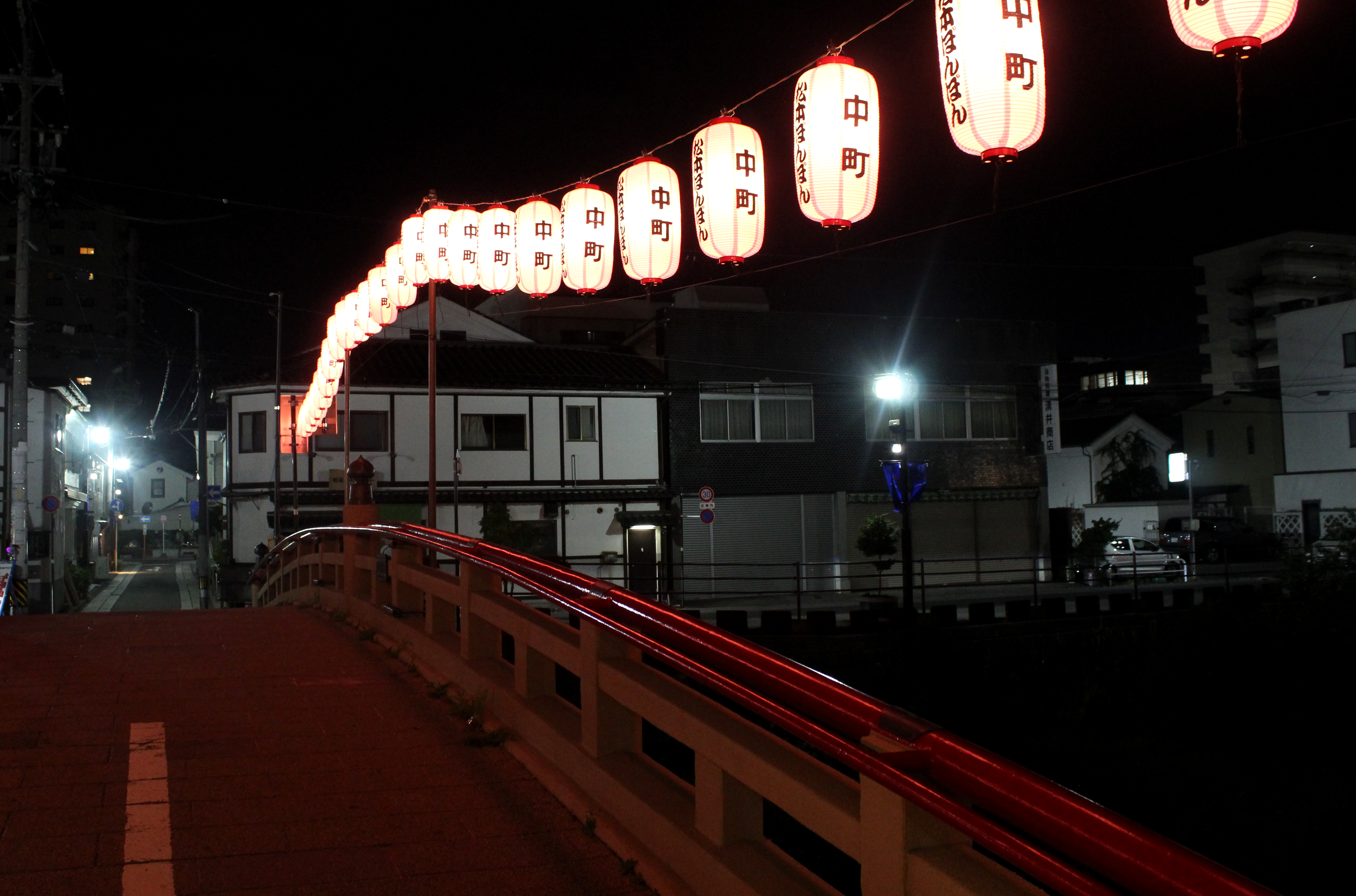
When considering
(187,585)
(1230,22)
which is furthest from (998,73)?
(187,585)

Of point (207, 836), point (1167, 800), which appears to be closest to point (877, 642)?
point (1167, 800)

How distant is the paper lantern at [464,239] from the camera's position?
17.0 m

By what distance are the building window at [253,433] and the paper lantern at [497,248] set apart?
1726 cm

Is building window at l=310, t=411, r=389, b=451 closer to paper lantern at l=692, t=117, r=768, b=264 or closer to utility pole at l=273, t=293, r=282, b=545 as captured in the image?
utility pole at l=273, t=293, r=282, b=545

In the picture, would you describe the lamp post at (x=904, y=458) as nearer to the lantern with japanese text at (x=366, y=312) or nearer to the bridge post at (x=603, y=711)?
the lantern with japanese text at (x=366, y=312)

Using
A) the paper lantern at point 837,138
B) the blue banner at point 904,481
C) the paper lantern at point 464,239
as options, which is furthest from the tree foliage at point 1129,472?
the paper lantern at point 837,138

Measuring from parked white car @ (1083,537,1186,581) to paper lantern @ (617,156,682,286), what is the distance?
18.5m

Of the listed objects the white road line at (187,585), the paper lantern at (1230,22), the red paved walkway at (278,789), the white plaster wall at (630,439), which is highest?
the paper lantern at (1230,22)

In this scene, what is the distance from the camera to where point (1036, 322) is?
3550 centimetres

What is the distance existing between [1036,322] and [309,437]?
23.8 m

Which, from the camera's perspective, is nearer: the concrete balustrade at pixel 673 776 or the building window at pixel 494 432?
the concrete balustrade at pixel 673 776

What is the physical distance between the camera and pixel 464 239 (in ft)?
56.0

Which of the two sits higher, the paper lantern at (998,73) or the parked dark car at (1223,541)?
the paper lantern at (998,73)

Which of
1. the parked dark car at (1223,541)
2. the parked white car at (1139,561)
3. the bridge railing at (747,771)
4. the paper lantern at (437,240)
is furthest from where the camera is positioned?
the parked dark car at (1223,541)
